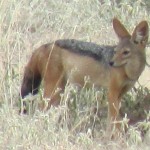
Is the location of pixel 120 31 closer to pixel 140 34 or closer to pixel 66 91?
pixel 140 34

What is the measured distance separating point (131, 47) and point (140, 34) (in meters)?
0.16

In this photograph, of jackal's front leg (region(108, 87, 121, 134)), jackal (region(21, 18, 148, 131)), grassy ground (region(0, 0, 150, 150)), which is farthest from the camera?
jackal (region(21, 18, 148, 131))

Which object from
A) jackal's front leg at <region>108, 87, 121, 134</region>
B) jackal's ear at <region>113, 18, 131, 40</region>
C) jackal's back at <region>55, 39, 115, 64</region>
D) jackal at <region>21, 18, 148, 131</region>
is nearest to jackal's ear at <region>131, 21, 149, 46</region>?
jackal at <region>21, 18, 148, 131</region>

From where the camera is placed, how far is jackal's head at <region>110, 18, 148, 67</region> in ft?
23.5

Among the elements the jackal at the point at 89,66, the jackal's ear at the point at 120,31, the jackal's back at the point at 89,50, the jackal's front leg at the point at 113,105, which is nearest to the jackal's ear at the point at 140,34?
the jackal at the point at 89,66

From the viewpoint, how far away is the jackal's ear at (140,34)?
7160 mm

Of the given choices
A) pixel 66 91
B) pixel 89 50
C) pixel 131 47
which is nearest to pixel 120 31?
pixel 131 47

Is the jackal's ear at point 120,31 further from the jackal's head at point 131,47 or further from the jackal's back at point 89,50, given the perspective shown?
the jackal's back at point 89,50

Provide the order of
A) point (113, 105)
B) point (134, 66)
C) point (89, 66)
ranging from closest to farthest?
1. point (113, 105)
2. point (134, 66)
3. point (89, 66)

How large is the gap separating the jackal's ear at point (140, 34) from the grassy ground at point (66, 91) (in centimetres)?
67

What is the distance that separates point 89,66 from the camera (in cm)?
740

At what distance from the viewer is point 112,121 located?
7.07 meters

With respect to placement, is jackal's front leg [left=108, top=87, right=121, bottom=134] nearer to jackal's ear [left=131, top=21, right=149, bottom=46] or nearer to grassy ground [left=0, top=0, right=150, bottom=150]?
grassy ground [left=0, top=0, right=150, bottom=150]

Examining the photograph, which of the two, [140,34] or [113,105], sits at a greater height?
[140,34]
